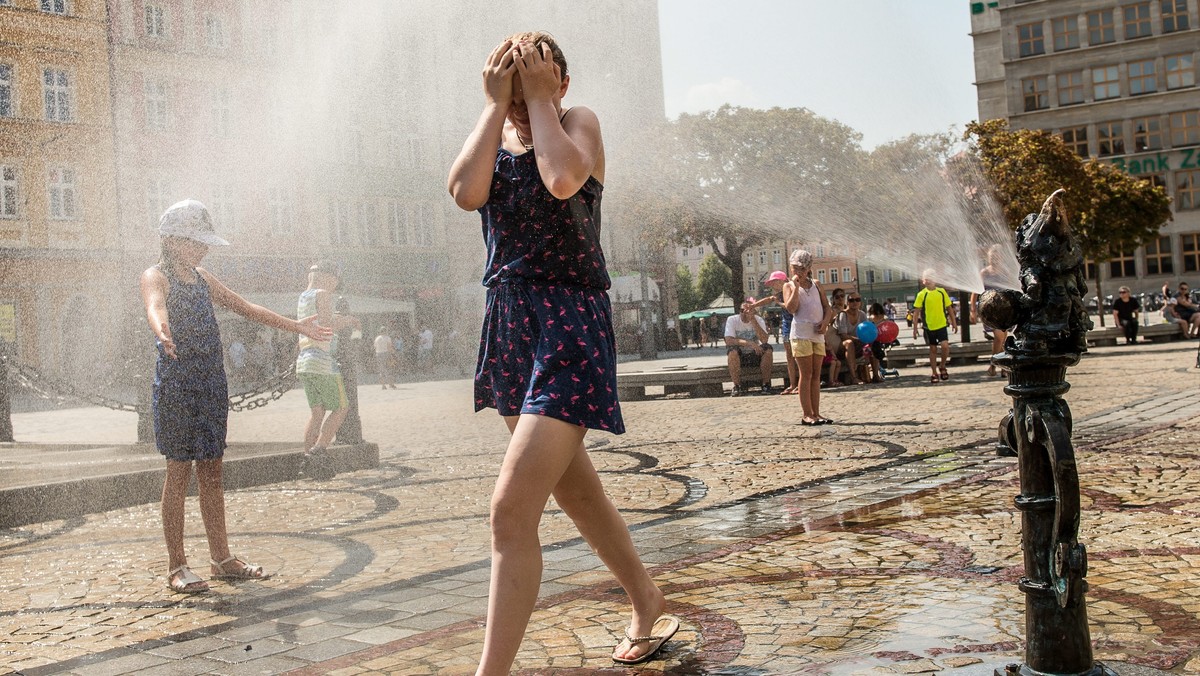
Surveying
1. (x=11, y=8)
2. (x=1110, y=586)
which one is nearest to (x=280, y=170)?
(x=11, y=8)

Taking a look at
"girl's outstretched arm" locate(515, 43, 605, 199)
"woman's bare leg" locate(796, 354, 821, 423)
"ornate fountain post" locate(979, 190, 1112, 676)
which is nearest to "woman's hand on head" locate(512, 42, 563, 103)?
"girl's outstretched arm" locate(515, 43, 605, 199)

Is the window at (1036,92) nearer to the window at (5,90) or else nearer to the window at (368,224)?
the window at (368,224)

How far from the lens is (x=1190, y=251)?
55.1 m

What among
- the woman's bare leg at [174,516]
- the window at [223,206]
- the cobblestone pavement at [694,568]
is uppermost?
the window at [223,206]

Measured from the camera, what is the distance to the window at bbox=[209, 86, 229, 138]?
10.7m

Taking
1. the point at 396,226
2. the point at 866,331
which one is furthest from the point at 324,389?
the point at 396,226

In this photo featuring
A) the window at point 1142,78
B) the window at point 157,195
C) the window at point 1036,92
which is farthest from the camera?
the window at point 1036,92

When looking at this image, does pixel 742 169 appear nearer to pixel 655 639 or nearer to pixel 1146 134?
pixel 655 639

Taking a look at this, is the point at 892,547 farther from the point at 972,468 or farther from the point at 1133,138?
the point at 1133,138

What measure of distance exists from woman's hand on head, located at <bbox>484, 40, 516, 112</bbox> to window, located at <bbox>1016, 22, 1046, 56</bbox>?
60.8 metres

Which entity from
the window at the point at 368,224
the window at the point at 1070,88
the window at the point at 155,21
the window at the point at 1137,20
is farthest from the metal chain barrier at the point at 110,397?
the window at the point at 1137,20

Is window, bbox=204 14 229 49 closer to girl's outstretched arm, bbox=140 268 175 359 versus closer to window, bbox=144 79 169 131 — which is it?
window, bbox=144 79 169 131

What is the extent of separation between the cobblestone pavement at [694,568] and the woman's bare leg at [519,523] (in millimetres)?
573

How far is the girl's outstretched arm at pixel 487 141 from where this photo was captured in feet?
8.63
